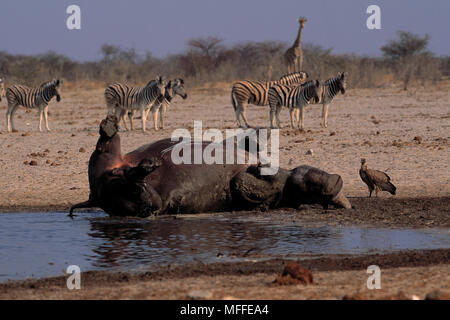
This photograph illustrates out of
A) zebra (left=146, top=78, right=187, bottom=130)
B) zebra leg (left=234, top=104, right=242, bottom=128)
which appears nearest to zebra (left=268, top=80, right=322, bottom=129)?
zebra leg (left=234, top=104, right=242, bottom=128)

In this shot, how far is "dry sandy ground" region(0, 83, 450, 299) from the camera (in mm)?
4477

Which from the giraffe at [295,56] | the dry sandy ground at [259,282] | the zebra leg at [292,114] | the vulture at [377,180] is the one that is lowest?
the dry sandy ground at [259,282]

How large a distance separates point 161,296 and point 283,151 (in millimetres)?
A: 8511

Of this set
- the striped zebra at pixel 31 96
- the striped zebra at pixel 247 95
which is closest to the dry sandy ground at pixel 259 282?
the striped zebra at pixel 247 95

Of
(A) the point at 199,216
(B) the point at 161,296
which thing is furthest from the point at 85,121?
(B) the point at 161,296

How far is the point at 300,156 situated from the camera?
1210cm

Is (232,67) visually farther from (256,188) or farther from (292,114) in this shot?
(256,188)

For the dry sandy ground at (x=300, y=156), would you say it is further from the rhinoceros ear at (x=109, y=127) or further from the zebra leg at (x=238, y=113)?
the rhinoceros ear at (x=109, y=127)

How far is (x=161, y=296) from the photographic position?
4258 mm

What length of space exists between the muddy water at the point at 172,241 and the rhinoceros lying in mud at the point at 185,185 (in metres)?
0.18

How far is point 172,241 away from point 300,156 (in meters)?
5.92

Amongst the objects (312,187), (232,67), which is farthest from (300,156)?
(232,67)

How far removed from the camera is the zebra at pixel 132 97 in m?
18.1

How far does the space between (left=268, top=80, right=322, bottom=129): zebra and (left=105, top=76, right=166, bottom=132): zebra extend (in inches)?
107
